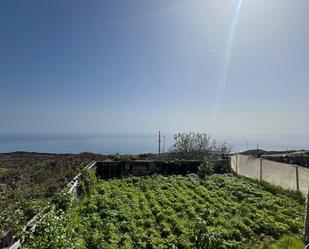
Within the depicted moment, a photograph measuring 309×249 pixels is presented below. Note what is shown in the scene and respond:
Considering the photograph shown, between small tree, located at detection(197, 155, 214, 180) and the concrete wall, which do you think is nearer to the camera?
the concrete wall

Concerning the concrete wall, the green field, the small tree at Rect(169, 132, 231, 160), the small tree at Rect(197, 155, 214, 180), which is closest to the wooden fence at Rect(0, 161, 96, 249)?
the green field

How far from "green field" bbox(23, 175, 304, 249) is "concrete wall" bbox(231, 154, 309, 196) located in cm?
71

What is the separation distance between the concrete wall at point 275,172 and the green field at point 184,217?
28.1 inches

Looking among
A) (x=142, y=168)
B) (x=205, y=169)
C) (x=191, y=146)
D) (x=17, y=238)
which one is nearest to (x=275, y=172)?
(x=205, y=169)

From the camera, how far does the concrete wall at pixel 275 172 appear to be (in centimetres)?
1329

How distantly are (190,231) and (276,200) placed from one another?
15.5 feet

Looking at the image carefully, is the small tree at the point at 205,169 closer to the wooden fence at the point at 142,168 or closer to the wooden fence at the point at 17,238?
the wooden fence at the point at 142,168

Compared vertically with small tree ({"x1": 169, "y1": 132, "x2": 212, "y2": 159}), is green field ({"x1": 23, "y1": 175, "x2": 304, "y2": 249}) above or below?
below

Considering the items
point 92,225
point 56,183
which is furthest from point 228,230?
point 56,183

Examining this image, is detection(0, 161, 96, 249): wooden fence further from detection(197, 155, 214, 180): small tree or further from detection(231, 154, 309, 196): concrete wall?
detection(197, 155, 214, 180): small tree

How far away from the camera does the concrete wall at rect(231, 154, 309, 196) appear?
13.3m

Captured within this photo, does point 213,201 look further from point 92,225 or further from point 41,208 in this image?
point 41,208

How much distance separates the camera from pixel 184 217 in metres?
9.62

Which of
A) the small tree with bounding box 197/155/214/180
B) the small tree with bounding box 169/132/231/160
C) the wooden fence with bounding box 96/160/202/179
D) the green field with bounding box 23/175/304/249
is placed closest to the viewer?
the green field with bounding box 23/175/304/249
